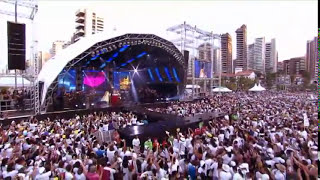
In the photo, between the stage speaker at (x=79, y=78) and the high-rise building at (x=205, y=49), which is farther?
the high-rise building at (x=205, y=49)

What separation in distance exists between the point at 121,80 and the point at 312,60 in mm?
17810

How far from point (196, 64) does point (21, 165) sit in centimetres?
1803

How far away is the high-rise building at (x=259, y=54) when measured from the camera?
6781 cm

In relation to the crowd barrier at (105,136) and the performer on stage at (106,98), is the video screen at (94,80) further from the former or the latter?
the crowd barrier at (105,136)

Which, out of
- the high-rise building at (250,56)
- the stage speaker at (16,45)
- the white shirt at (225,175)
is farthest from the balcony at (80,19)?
the white shirt at (225,175)

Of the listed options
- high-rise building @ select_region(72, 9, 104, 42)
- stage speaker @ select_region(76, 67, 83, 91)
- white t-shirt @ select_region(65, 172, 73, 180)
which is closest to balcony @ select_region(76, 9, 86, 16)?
high-rise building @ select_region(72, 9, 104, 42)

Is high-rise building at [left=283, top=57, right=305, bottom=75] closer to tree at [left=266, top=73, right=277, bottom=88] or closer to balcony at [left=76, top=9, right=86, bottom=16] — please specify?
tree at [left=266, top=73, right=277, bottom=88]

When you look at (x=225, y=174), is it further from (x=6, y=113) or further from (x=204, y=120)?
(x=6, y=113)

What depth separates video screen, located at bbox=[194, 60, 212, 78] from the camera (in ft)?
67.4

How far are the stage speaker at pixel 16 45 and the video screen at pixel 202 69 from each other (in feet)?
46.8

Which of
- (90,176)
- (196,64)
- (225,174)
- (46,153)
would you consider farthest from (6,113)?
(196,64)

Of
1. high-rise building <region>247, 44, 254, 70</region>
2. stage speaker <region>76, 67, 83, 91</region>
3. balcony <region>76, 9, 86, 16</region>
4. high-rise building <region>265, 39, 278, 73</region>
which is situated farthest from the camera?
high-rise building <region>247, 44, 254, 70</region>

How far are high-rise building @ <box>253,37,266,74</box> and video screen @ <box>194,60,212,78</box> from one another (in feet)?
173

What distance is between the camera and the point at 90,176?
11.8 feet
